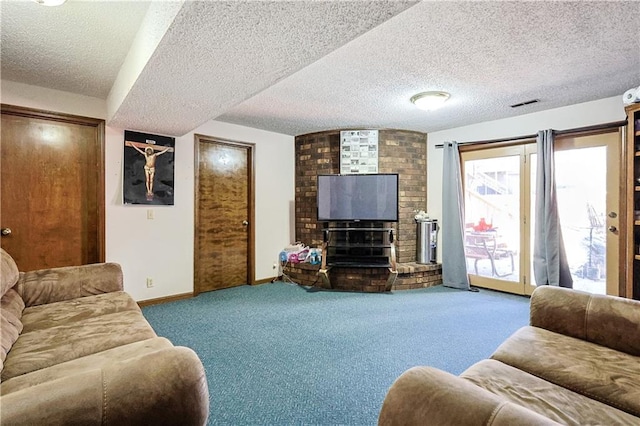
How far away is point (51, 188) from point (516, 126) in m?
5.28

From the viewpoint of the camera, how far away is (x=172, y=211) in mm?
3746

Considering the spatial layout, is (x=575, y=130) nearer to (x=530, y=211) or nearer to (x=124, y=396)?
(x=530, y=211)

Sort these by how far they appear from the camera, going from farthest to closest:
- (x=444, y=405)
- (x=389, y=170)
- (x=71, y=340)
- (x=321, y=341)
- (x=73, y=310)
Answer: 1. (x=389, y=170)
2. (x=321, y=341)
3. (x=73, y=310)
4. (x=71, y=340)
5. (x=444, y=405)

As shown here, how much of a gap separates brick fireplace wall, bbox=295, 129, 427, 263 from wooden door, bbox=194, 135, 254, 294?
0.84 meters

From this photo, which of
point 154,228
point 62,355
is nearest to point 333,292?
point 154,228

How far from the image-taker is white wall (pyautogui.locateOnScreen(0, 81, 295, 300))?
126 inches

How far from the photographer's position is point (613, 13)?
182 cm

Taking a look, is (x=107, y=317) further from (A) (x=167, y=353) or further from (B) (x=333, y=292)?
(B) (x=333, y=292)

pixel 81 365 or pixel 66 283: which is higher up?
pixel 66 283

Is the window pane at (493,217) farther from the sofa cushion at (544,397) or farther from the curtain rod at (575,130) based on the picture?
the sofa cushion at (544,397)

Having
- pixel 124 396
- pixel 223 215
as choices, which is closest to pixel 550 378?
pixel 124 396

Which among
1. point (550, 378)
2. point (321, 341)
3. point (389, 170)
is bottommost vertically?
point (321, 341)

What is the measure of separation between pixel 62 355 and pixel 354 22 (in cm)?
204

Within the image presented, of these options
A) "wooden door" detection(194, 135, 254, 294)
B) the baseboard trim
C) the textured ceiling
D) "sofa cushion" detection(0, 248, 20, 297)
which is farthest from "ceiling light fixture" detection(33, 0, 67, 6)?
the baseboard trim
